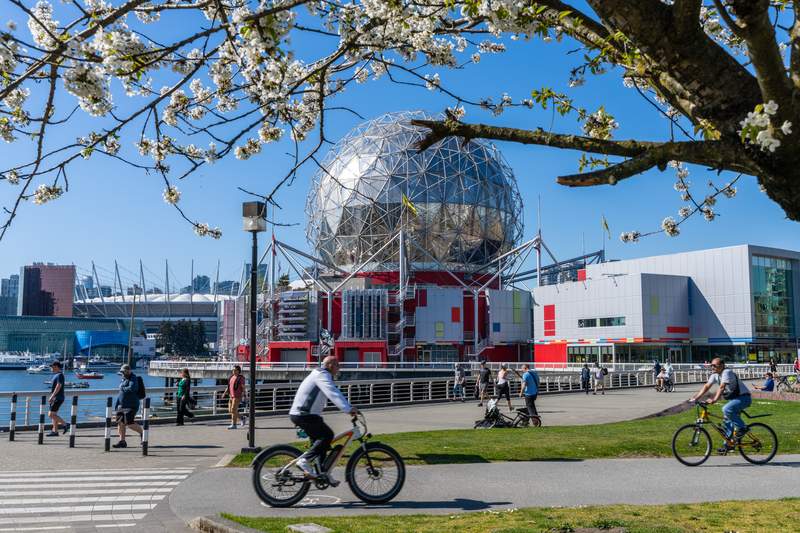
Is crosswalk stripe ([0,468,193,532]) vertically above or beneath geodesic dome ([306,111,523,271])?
beneath

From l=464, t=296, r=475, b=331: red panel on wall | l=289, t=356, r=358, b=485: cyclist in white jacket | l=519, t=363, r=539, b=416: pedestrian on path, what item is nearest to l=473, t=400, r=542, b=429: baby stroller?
l=519, t=363, r=539, b=416: pedestrian on path

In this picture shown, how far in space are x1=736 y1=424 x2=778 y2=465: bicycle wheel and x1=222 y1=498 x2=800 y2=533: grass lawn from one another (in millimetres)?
3233

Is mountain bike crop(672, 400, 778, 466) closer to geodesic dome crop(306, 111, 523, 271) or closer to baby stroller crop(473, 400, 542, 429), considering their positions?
baby stroller crop(473, 400, 542, 429)

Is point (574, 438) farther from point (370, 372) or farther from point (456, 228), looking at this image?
point (456, 228)

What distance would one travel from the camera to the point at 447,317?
2479 inches

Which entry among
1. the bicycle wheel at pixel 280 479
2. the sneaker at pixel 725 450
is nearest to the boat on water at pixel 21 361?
the bicycle wheel at pixel 280 479

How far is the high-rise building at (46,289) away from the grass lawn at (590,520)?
209 meters

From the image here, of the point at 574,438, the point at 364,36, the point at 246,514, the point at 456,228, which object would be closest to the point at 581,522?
the point at 246,514

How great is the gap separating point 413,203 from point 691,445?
56.2m

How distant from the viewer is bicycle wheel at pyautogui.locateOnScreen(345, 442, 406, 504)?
314 inches

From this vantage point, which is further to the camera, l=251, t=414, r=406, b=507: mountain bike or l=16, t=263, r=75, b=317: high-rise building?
l=16, t=263, r=75, b=317: high-rise building

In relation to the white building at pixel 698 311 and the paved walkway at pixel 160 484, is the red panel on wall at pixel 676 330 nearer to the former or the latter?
the white building at pixel 698 311

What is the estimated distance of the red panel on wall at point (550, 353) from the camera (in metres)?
60.8

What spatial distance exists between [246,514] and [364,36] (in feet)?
18.1
